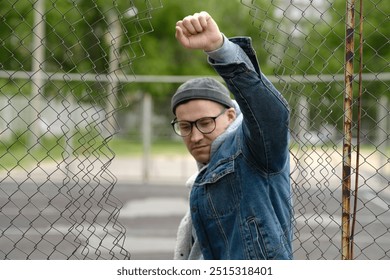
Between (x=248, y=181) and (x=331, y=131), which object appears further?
(x=331, y=131)

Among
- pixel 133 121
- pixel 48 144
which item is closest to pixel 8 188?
pixel 133 121

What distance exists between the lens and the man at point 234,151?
1825 millimetres

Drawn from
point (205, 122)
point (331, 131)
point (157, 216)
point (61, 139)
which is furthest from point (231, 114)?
point (61, 139)

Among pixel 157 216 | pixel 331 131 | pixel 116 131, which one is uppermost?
pixel 116 131

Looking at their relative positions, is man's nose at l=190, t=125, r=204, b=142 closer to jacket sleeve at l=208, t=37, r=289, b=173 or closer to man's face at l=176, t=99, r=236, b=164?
man's face at l=176, t=99, r=236, b=164

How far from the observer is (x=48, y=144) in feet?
56.1

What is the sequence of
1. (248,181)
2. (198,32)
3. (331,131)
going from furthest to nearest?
(331,131) → (248,181) → (198,32)

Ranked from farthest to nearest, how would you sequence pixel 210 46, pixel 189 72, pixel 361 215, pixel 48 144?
pixel 189 72 → pixel 48 144 → pixel 361 215 → pixel 210 46

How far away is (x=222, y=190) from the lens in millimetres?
2027

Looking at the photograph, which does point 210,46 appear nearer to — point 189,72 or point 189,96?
point 189,96

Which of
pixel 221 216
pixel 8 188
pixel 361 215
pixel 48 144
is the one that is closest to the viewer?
pixel 221 216

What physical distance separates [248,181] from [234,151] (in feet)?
0.40

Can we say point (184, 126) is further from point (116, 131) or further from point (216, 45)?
point (116, 131)
